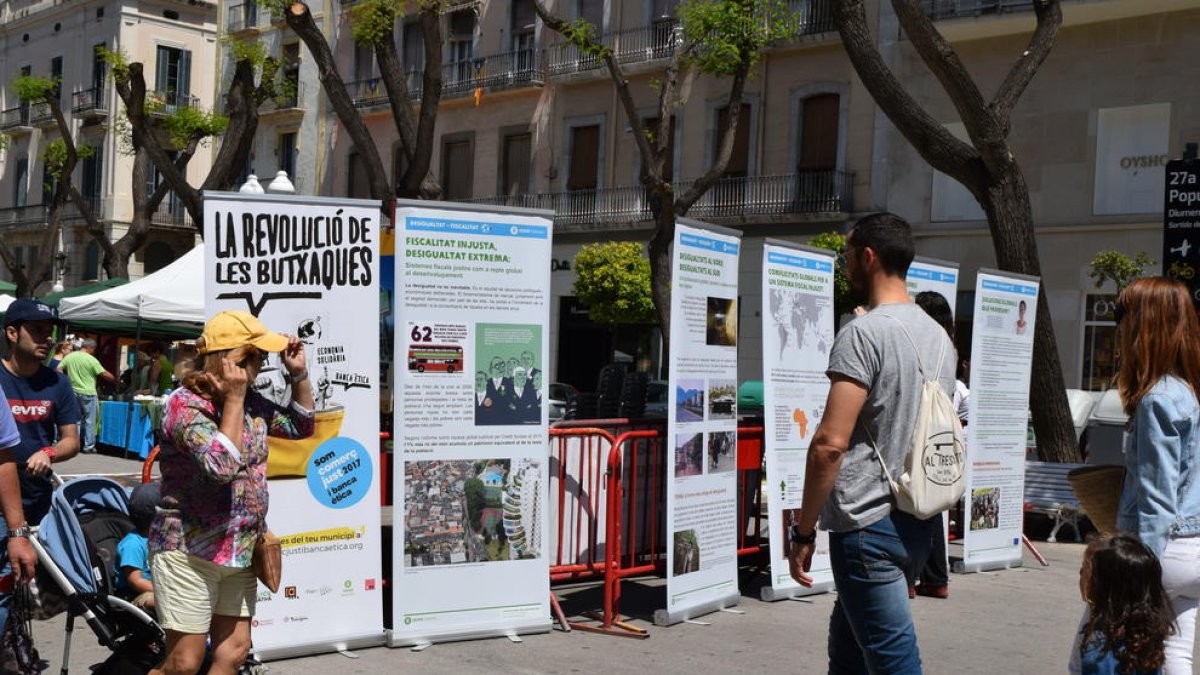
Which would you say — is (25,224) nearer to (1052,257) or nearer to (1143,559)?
(1052,257)

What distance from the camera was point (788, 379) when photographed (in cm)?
892

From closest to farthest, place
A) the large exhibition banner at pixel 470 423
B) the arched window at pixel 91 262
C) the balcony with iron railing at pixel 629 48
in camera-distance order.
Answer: the large exhibition banner at pixel 470 423 → the balcony with iron railing at pixel 629 48 → the arched window at pixel 91 262

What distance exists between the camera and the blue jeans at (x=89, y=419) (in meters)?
19.3

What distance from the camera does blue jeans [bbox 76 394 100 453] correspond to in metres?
19.3

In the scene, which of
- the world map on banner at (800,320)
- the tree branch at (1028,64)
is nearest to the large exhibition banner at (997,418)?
the world map on banner at (800,320)

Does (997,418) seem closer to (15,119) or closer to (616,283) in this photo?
(616,283)

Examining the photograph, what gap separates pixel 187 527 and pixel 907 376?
8.18ft

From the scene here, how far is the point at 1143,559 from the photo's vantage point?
13.3 feet

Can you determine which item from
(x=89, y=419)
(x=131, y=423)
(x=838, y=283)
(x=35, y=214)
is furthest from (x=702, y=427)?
(x=35, y=214)

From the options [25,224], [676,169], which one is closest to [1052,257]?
[676,169]

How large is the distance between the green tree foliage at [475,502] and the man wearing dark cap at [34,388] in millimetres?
2139

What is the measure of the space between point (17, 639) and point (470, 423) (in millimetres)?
2734

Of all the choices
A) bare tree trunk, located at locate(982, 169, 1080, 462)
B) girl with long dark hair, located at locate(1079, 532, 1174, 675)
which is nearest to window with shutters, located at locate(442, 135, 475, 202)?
bare tree trunk, located at locate(982, 169, 1080, 462)

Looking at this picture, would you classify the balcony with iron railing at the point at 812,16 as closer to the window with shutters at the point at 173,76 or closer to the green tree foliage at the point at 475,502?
the green tree foliage at the point at 475,502
